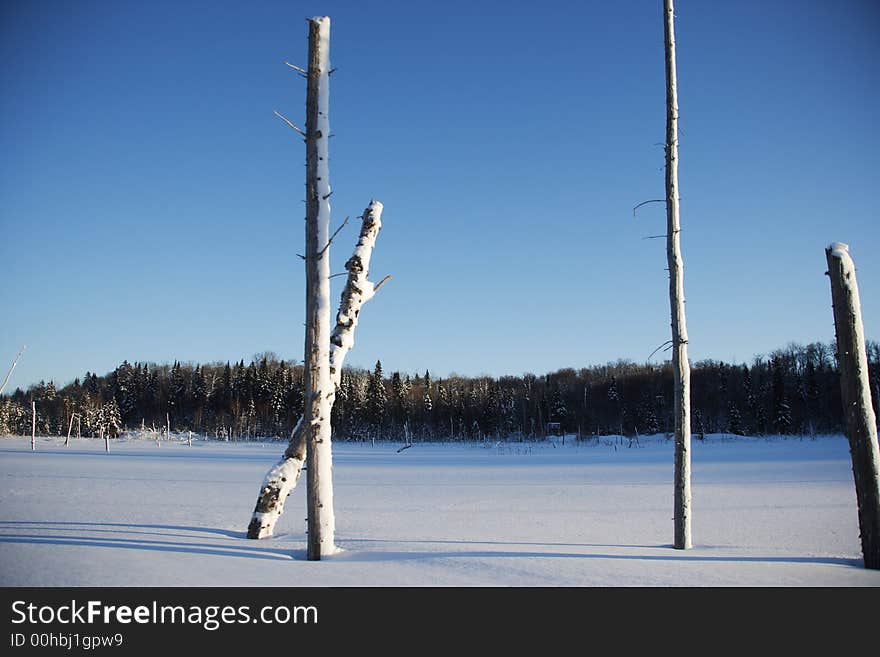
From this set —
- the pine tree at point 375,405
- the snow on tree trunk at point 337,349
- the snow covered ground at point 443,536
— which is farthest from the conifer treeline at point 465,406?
the snow on tree trunk at point 337,349

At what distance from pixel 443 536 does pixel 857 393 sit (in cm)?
469

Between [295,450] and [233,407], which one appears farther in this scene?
[233,407]

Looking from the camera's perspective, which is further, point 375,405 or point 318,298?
point 375,405

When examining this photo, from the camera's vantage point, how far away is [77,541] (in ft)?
16.5

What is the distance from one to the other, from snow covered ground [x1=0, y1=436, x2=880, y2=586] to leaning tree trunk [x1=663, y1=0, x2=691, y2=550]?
52 centimetres


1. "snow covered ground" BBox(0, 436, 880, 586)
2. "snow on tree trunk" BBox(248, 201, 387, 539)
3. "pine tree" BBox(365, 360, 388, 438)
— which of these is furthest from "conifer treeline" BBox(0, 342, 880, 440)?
"snow on tree trunk" BBox(248, 201, 387, 539)

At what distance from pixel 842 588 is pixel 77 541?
6.53 m

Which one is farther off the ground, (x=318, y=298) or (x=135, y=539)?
(x=318, y=298)

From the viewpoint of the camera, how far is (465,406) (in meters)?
65.1

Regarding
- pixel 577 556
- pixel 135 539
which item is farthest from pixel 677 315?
pixel 135 539

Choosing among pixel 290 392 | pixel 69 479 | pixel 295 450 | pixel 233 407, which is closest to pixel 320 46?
pixel 295 450

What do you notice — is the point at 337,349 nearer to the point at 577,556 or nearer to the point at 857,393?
the point at 577,556
